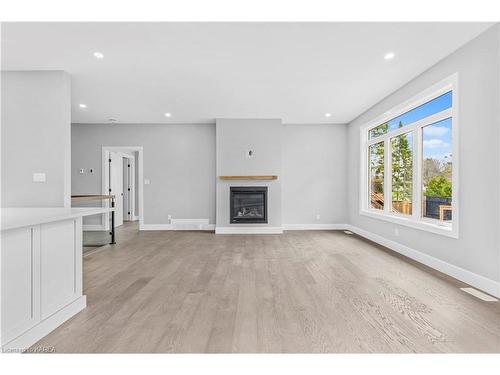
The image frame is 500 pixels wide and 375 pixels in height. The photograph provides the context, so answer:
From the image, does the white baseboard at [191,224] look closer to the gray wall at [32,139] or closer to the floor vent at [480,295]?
the gray wall at [32,139]

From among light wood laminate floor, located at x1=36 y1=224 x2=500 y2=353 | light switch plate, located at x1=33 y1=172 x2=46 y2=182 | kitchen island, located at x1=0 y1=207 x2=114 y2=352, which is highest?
light switch plate, located at x1=33 y1=172 x2=46 y2=182

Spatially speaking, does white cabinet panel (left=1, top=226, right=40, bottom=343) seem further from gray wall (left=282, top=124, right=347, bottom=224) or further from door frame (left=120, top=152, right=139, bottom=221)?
door frame (left=120, top=152, right=139, bottom=221)

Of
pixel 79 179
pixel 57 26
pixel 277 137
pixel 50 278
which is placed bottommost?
pixel 50 278

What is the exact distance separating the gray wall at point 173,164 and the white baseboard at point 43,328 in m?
4.28

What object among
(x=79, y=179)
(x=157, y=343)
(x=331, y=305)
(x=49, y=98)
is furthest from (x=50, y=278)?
(x=79, y=179)

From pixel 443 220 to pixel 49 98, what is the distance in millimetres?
5322

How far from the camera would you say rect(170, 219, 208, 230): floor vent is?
6391mm

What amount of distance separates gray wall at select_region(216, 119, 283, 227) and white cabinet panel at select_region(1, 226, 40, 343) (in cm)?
424

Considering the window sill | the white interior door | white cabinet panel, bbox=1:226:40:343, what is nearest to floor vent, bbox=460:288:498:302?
the window sill

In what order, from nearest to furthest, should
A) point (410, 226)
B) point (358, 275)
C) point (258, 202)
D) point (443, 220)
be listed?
point (358, 275) < point (443, 220) < point (410, 226) < point (258, 202)

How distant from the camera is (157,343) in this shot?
1.69 meters

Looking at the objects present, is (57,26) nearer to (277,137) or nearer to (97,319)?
(97,319)

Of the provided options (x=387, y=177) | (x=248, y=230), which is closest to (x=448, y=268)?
(x=387, y=177)

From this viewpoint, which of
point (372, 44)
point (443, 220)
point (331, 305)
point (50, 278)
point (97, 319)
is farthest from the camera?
point (443, 220)
